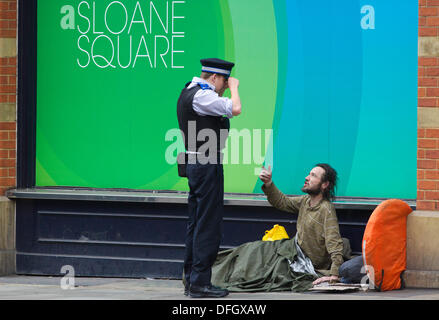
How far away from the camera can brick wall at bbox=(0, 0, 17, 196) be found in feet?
29.2

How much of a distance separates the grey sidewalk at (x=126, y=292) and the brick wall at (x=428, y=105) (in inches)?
35.9

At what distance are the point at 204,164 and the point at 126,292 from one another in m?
1.49

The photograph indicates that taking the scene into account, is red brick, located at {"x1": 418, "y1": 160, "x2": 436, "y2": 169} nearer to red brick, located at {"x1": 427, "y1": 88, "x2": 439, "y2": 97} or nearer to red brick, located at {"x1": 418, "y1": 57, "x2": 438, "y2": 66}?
red brick, located at {"x1": 427, "y1": 88, "x2": 439, "y2": 97}

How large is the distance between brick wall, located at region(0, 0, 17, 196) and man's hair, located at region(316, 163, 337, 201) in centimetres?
333

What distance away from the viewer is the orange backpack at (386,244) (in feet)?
23.9

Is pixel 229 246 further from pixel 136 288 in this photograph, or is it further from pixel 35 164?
pixel 35 164

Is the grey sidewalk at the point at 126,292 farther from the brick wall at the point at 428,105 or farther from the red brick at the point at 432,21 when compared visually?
the red brick at the point at 432,21

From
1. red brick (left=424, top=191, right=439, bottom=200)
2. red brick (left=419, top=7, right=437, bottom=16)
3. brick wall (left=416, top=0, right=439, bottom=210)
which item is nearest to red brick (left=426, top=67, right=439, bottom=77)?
brick wall (left=416, top=0, right=439, bottom=210)

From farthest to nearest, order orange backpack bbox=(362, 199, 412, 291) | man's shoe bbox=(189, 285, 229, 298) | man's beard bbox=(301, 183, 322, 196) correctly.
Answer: man's beard bbox=(301, 183, 322, 196)
orange backpack bbox=(362, 199, 412, 291)
man's shoe bbox=(189, 285, 229, 298)

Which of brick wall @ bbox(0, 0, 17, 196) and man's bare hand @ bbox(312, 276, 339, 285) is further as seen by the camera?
brick wall @ bbox(0, 0, 17, 196)

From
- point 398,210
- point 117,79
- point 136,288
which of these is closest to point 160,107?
point 117,79

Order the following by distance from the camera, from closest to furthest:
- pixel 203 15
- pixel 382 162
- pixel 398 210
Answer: pixel 398 210
pixel 382 162
pixel 203 15

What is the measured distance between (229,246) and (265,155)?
38.9 inches

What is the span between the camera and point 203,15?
8.65m
